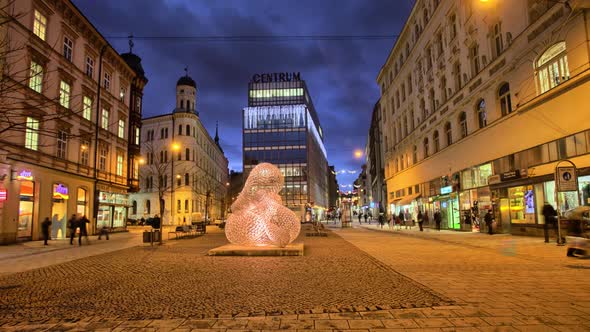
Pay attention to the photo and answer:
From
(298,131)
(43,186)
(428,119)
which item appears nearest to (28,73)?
(43,186)

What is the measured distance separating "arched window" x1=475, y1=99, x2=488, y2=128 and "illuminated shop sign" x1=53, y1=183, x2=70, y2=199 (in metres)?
28.4

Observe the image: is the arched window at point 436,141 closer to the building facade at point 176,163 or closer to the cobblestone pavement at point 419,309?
the cobblestone pavement at point 419,309

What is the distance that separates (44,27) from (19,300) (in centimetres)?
2333

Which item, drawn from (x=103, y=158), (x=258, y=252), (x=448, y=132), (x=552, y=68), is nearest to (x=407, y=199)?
(x=448, y=132)

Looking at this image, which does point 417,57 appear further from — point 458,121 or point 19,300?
point 19,300

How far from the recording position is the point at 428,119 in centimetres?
3497

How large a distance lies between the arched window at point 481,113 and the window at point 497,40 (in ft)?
10.3

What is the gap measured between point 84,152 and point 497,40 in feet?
99.3

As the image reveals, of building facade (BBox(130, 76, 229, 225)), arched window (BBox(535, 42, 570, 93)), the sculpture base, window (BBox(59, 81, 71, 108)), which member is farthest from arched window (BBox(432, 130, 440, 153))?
building facade (BBox(130, 76, 229, 225))

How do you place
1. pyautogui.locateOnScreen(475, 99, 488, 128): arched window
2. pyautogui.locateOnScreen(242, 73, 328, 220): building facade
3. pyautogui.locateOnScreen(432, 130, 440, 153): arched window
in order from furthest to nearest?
1. pyautogui.locateOnScreen(242, 73, 328, 220): building facade
2. pyautogui.locateOnScreen(432, 130, 440, 153): arched window
3. pyautogui.locateOnScreen(475, 99, 488, 128): arched window

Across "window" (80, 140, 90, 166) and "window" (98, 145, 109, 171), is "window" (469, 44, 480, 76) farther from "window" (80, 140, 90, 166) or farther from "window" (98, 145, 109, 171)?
"window" (98, 145, 109, 171)

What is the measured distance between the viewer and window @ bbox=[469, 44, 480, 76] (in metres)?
26.0

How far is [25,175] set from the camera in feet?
71.5

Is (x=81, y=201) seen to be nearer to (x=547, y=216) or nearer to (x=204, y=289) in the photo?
(x=204, y=289)
